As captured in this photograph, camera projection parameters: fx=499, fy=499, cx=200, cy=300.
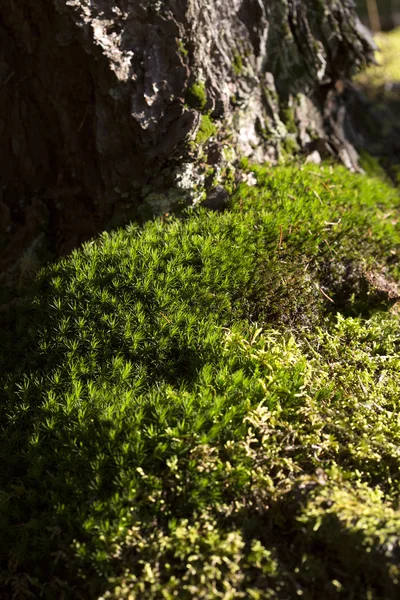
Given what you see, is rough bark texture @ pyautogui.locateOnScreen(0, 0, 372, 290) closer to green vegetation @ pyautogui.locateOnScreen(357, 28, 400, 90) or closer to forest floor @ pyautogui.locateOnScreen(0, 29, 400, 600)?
forest floor @ pyautogui.locateOnScreen(0, 29, 400, 600)

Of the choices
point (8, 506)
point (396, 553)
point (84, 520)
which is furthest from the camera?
point (8, 506)

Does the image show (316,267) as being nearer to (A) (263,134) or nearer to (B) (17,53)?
(A) (263,134)

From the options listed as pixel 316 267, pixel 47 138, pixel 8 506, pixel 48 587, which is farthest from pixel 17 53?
pixel 48 587

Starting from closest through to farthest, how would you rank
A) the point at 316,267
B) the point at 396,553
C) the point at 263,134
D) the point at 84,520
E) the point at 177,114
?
the point at 396,553 < the point at 84,520 < the point at 316,267 < the point at 177,114 < the point at 263,134

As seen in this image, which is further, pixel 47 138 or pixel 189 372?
pixel 47 138

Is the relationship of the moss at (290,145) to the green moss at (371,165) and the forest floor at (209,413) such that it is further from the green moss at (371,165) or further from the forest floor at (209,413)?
the green moss at (371,165)

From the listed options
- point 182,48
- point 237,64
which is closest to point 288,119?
point 237,64

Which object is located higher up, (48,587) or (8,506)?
(8,506)

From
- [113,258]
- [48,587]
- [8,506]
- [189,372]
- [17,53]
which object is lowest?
[48,587]
